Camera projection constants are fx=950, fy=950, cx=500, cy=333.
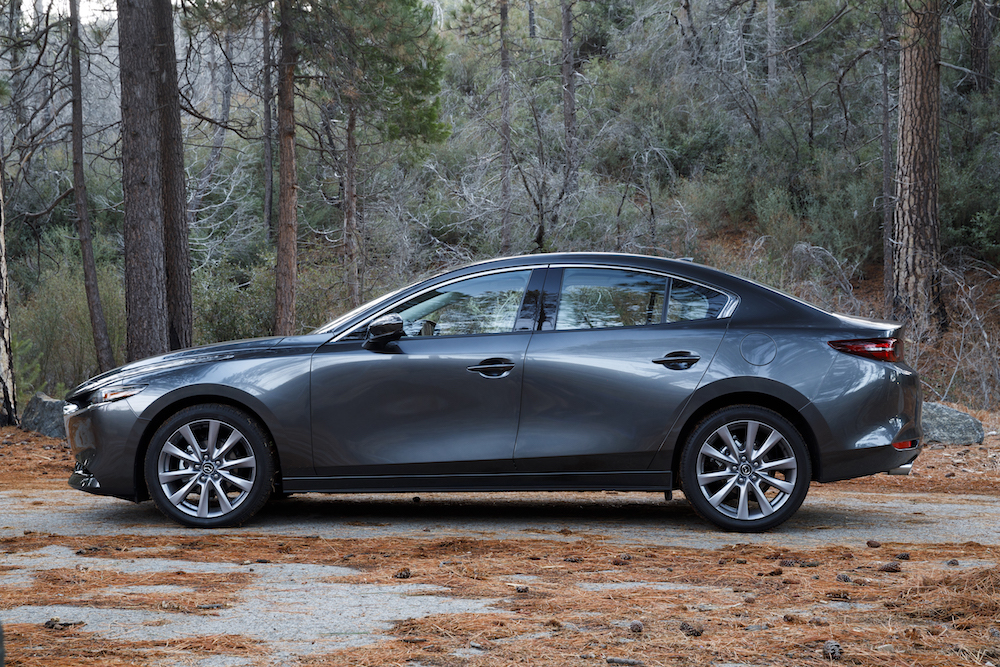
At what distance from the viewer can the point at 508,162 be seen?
72.8 ft

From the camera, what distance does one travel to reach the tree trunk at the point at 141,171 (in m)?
12.5

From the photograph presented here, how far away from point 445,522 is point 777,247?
59.1 ft

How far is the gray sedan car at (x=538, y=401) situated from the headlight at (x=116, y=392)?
14 millimetres

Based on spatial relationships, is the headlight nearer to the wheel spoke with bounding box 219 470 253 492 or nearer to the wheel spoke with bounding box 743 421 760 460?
the wheel spoke with bounding box 219 470 253 492

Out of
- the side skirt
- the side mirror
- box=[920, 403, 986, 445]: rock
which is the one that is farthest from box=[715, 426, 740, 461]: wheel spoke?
box=[920, 403, 986, 445]: rock

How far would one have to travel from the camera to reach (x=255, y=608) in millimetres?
4125

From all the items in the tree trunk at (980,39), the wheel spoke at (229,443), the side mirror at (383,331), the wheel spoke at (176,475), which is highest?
the tree trunk at (980,39)

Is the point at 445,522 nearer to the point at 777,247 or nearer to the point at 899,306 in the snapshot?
the point at 899,306

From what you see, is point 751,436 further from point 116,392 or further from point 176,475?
point 116,392

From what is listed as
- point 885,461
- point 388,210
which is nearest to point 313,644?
point 885,461

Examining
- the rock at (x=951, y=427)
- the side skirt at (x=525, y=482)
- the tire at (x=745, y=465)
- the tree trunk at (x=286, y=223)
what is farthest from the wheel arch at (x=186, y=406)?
the tree trunk at (x=286, y=223)

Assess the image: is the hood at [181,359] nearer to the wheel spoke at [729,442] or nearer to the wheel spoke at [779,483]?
the wheel spoke at [729,442]

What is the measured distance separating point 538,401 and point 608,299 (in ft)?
2.67

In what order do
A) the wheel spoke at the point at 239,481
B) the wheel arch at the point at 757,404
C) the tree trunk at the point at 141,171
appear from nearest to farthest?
the wheel arch at the point at 757,404 → the wheel spoke at the point at 239,481 → the tree trunk at the point at 141,171
